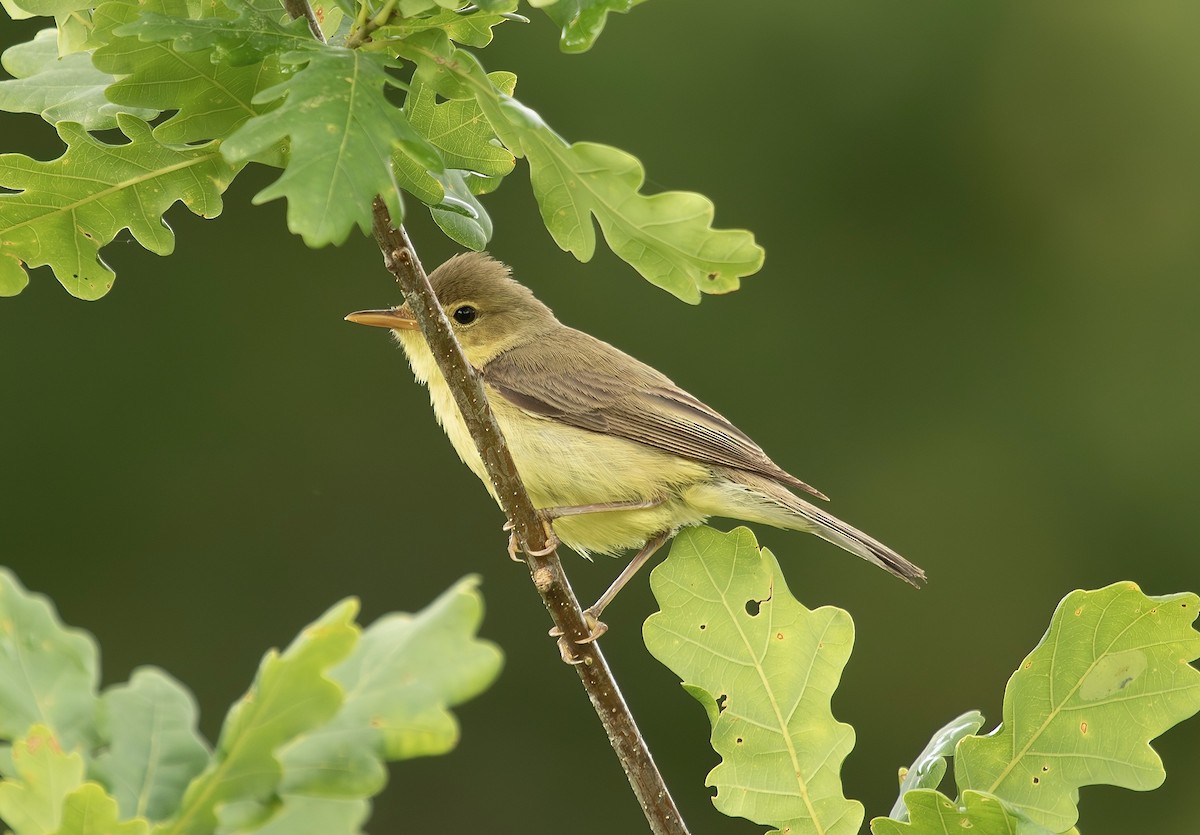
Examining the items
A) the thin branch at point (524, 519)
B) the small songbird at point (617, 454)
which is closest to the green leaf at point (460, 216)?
the thin branch at point (524, 519)

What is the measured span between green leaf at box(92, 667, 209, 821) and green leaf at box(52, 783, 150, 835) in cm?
16

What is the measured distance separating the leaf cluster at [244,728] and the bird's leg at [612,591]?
64.4 inches

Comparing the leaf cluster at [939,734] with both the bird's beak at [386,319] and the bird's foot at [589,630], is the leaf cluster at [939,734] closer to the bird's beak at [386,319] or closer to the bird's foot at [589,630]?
the bird's foot at [589,630]

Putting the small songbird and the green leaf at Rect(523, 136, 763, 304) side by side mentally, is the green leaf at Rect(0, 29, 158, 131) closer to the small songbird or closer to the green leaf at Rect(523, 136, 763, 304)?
the green leaf at Rect(523, 136, 763, 304)

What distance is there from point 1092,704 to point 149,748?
5.75 ft

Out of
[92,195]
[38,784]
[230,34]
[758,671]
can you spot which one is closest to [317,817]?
[38,784]

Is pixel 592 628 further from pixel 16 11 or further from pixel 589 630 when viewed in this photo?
Answer: pixel 16 11

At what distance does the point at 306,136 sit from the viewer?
236 cm

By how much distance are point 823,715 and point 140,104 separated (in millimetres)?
1778

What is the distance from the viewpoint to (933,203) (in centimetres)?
1218

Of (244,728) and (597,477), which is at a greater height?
(244,728)

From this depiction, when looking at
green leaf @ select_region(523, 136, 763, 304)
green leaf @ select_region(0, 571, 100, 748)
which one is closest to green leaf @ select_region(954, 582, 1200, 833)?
green leaf @ select_region(523, 136, 763, 304)

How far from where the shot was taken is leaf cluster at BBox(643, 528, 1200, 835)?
8.94 feet

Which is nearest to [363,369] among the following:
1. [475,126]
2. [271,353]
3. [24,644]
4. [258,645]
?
[271,353]
